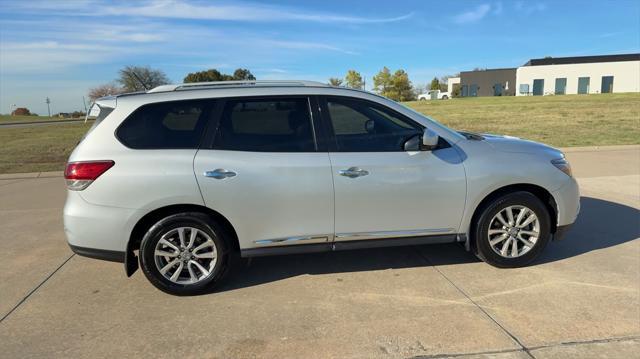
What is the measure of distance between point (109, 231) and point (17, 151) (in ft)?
45.6

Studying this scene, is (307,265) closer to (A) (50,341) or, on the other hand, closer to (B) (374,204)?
(B) (374,204)

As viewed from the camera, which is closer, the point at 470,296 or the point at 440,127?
the point at 470,296

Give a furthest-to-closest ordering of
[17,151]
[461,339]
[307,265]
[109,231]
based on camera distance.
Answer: [17,151], [307,265], [109,231], [461,339]

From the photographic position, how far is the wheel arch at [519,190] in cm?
452

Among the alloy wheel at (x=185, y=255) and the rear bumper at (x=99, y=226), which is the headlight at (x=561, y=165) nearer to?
the alloy wheel at (x=185, y=255)

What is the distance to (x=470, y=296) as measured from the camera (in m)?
4.02

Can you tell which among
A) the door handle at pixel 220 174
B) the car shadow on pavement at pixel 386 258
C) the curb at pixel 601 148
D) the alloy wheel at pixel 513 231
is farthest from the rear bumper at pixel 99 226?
the curb at pixel 601 148

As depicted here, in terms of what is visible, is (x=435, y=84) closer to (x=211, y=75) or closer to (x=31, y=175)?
(x=211, y=75)

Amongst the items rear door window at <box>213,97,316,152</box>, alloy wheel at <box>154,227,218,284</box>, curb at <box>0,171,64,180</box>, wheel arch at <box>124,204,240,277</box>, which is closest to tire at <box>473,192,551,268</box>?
rear door window at <box>213,97,316,152</box>

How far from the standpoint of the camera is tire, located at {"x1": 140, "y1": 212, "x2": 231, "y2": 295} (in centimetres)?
404

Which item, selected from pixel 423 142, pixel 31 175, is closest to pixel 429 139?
pixel 423 142

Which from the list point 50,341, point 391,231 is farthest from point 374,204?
point 50,341

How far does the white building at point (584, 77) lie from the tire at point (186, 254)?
3395 inches

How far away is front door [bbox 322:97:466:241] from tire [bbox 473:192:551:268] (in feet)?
0.97
